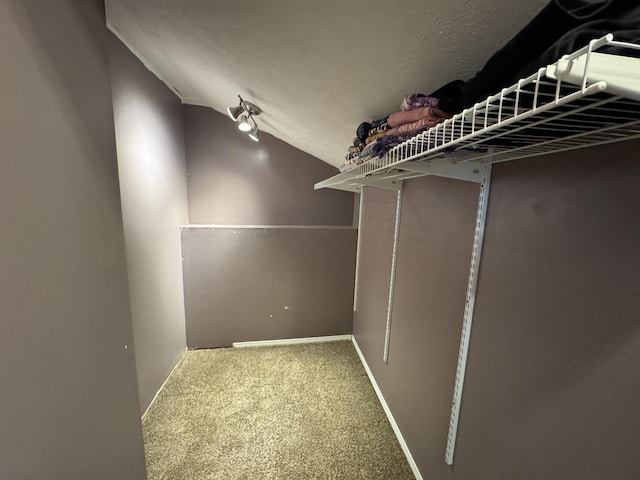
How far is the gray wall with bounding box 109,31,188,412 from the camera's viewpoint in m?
1.59

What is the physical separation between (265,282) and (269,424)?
1213 millimetres

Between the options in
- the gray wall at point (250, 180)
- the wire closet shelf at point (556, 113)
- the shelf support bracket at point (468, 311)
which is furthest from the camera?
the gray wall at point (250, 180)

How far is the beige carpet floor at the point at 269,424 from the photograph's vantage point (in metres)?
1.52

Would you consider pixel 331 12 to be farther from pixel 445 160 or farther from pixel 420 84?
pixel 445 160

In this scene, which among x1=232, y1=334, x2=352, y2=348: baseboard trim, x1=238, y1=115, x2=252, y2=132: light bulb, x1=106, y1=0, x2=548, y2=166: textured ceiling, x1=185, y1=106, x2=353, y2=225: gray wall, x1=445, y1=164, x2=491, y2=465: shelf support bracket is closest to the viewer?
x1=106, y1=0, x2=548, y2=166: textured ceiling

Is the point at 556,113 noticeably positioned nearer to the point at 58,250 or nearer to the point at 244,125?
the point at 58,250

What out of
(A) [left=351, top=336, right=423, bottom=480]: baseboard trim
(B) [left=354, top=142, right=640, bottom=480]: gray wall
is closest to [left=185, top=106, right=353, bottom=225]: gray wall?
(A) [left=351, top=336, right=423, bottom=480]: baseboard trim

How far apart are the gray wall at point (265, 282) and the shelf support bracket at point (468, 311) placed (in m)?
1.71

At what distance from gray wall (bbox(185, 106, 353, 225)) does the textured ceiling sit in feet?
2.68

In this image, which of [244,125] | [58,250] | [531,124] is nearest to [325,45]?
[531,124]

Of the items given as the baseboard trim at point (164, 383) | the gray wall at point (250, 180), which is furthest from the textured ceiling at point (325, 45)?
the baseboard trim at point (164, 383)

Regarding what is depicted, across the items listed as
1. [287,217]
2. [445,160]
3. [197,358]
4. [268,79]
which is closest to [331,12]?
[445,160]

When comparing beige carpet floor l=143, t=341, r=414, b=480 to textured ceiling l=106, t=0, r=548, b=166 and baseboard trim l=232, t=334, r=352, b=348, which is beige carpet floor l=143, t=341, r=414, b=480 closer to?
baseboard trim l=232, t=334, r=352, b=348

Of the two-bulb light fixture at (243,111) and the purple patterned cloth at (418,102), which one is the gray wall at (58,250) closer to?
the purple patterned cloth at (418,102)
